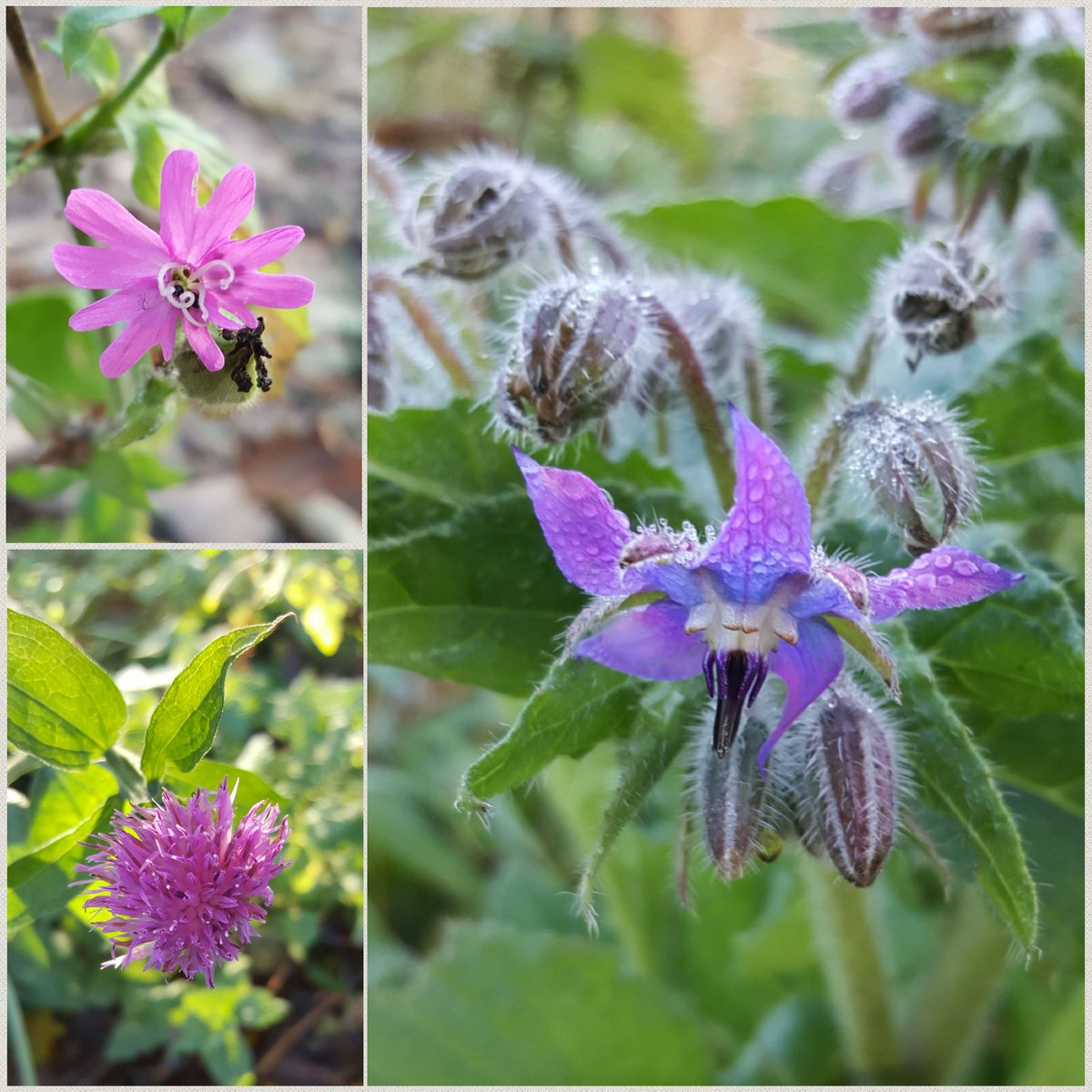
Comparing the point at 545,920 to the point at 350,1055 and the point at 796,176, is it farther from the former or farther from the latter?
the point at 796,176

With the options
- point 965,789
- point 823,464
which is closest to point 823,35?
point 823,464

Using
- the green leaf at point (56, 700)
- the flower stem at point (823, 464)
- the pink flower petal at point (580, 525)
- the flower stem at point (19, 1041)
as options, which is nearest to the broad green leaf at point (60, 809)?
the green leaf at point (56, 700)

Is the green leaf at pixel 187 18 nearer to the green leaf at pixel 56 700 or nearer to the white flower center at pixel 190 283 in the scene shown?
the white flower center at pixel 190 283

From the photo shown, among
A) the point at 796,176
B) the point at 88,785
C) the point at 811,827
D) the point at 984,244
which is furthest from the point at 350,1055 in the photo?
the point at 796,176

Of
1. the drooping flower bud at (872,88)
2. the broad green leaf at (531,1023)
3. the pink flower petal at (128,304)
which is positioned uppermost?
the drooping flower bud at (872,88)

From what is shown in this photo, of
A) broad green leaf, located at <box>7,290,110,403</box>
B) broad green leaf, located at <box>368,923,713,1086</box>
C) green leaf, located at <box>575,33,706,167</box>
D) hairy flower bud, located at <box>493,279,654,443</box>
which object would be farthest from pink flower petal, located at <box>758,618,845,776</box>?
green leaf, located at <box>575,33,706,167</box>

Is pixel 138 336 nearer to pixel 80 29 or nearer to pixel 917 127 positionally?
pixel 80 29
